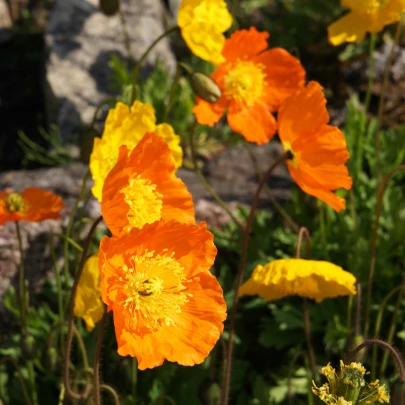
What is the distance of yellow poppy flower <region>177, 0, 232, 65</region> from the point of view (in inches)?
91.9

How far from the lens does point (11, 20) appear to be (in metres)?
5.62

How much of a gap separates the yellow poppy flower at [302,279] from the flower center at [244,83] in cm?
71

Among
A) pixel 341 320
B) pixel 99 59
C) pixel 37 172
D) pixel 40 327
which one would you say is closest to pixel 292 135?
pixel 341 320

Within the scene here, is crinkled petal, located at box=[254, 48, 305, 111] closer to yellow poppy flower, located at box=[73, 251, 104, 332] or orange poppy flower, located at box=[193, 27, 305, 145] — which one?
orange poppy flower, located at box=[193, 27, 305, 145]

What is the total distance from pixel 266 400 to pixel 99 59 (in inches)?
109

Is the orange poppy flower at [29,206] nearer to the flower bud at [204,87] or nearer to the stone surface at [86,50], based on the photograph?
the flower bud at [204,87]

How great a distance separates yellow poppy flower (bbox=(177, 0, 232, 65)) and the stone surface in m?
2.00

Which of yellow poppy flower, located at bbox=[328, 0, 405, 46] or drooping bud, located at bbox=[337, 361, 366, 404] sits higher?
yellow poppy flower, located at bbox=[328, 0, 405, 46]

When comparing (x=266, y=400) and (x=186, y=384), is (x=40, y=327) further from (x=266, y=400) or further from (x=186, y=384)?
(x=266, y=400)

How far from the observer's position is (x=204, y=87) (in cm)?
216

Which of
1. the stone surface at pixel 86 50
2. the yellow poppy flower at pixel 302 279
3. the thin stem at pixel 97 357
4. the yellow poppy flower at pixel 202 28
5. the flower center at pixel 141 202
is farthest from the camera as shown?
the stone surface at pixel 86 50

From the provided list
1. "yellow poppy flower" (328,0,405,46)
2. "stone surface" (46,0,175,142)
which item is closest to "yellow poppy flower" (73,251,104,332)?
"yellow poppy flower" (328,0,405,46)

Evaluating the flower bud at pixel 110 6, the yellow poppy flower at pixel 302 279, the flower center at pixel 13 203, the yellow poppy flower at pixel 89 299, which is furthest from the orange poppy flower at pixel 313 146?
the flower bud at pixel 110 6

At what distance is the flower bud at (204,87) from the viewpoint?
2.16 meters
